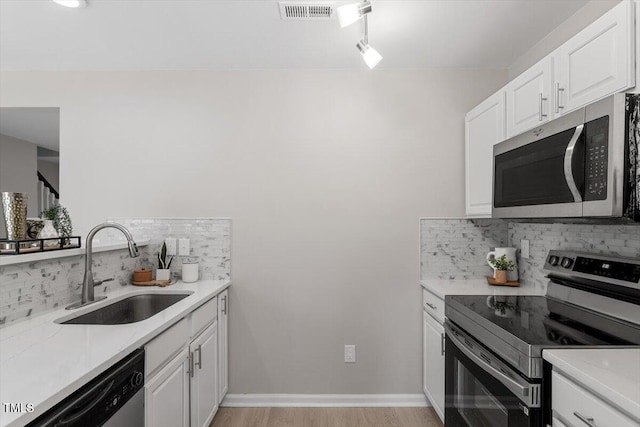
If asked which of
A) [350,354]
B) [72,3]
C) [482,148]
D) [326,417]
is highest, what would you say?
[72,3]

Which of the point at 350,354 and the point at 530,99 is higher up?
the point at 530,99

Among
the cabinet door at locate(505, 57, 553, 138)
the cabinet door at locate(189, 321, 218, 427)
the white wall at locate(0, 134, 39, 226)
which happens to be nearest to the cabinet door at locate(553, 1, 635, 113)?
the cabinet door at locate(505, 57, 553, 138)

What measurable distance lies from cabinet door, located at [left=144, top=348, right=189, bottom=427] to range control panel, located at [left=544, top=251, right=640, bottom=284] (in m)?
2.01

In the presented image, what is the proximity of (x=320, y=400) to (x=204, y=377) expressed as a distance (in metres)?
0.93

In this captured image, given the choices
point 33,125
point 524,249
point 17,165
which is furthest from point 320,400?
point 17,165

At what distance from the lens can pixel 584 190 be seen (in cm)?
137

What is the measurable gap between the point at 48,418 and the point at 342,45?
228 centimetres

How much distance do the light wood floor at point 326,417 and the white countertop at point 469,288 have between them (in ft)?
2.88

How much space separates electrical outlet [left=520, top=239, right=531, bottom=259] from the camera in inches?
95.4

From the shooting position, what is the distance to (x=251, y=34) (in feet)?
7.23

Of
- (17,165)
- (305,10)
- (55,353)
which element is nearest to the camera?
(55,353)

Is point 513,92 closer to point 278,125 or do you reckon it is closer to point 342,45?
point 342,45

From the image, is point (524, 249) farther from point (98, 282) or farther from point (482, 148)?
point (98, 282)

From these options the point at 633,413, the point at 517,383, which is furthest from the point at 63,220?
the point at 633,413
